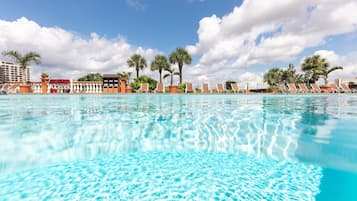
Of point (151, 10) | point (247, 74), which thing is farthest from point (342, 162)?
point (247, 74)

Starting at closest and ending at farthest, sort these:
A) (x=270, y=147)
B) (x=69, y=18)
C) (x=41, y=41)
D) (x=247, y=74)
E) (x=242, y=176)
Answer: (x=242, y=176), (x=270, y=147), (x=69, y=18), (x=41, y=41), (x=247, y=74)

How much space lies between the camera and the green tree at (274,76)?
3424cm

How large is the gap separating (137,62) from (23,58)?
13.7 m

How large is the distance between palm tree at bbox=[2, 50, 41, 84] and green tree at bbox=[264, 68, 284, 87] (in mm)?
38259

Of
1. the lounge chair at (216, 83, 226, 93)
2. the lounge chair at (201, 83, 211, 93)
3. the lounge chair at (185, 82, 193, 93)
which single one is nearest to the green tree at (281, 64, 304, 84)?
the lounge chair at (216, 83, 226, 93)

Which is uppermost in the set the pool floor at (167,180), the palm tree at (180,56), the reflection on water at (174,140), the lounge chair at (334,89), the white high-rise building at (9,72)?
the white high-rise building at (9,72)

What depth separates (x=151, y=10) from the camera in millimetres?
16453

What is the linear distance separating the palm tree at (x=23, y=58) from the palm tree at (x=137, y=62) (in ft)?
36.9

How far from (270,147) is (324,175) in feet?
2.58

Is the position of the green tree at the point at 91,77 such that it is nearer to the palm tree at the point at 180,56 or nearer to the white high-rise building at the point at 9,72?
the palm tree at the point at 180,56

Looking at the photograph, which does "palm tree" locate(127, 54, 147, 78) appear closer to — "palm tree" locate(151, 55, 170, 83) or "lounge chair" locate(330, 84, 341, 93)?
"palm tree" locate(151, 55, 170, 83)

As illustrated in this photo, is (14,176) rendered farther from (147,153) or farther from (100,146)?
(147,153)

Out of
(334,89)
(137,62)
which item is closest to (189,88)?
(137,62)

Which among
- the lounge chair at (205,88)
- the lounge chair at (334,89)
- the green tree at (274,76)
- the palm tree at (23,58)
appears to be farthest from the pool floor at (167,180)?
the green tree at (274,76)
